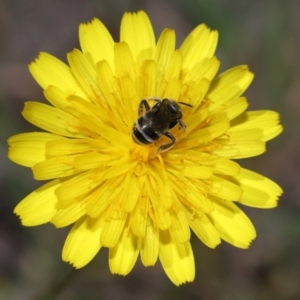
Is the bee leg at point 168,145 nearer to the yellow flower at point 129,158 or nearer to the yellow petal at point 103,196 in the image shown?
the yellow flower at point 129,158

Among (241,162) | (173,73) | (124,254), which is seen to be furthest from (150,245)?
(241,162)

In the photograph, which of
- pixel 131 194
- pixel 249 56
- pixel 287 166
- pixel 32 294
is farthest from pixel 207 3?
pixel 32 294

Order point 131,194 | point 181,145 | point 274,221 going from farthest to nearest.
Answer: point 274,221
point 181,145
point 131,194

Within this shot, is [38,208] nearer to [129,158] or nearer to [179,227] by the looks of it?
[129,158]

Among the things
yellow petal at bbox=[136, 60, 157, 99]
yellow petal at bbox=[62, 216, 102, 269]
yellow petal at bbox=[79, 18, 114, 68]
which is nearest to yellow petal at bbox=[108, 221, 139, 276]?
yellow petal at bbox=[62, 216, 102, 269]

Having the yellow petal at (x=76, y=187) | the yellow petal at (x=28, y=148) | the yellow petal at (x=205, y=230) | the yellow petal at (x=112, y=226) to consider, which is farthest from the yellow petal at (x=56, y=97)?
the yellow petal at (x=205, y=230)

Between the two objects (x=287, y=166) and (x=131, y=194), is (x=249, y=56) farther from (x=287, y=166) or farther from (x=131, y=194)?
(x=131, y=194)

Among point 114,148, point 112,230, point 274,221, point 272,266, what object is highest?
point 114,148
